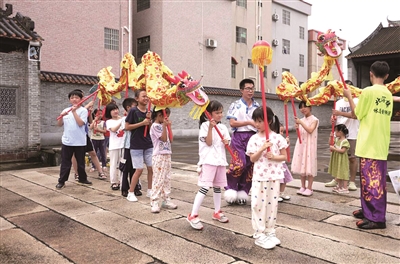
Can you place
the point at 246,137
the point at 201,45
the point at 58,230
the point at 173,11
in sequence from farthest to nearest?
the point at 201,45 → the point at 173,11 → the point at 246,137 → the point at 58,230

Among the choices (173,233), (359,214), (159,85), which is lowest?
(173,233)

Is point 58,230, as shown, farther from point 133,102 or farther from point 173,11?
point 173,11

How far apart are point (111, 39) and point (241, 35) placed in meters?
12.4

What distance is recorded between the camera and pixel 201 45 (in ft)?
76.4

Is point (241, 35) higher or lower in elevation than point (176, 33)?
higher

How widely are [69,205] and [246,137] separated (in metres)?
2.85

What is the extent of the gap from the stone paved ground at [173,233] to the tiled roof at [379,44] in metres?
15.7

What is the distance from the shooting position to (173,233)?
13.1 ft

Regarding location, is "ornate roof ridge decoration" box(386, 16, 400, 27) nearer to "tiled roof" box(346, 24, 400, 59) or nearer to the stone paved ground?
"tiled roof" box(346, 24, 400, 59)

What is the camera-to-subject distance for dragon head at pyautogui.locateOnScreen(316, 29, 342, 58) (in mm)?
4855

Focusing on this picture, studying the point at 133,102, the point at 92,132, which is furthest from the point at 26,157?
the point at 133,102

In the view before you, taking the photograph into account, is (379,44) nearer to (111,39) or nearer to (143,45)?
(143,45)

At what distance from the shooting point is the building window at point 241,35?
27.9m

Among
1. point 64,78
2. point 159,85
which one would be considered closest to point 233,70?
point 64,78
